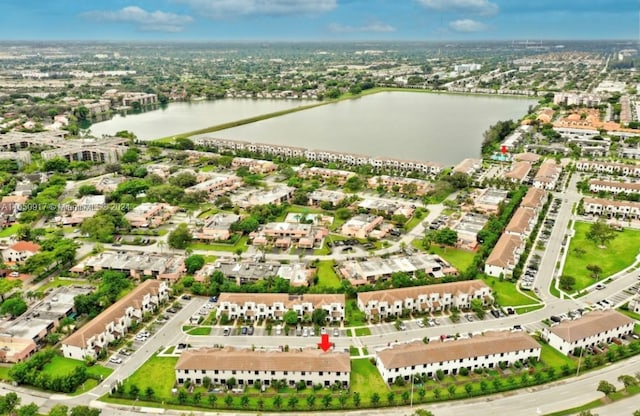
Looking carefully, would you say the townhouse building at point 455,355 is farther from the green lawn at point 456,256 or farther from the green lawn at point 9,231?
the green lawn at point 9,231

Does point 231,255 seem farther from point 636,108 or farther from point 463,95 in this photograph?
point 463,95

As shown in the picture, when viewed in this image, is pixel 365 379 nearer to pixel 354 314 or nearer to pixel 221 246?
pixel 354 314

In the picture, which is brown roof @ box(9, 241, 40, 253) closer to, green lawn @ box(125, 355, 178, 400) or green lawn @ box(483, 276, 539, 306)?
green lawn @ box(125, 355, 178, 400)

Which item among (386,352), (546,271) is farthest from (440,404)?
(546,271)

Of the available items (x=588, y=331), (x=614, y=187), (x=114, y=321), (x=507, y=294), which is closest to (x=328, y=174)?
(x=507, y=294)

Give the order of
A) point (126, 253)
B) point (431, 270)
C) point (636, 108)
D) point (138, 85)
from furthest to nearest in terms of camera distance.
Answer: point (138, 85) < point (636, 108) < point (126, 253) < point (431, 270)

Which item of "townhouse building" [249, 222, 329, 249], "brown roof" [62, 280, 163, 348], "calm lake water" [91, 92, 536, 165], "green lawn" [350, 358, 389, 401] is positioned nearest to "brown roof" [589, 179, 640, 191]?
"calm lake water" [91, 92, 536, 165]
